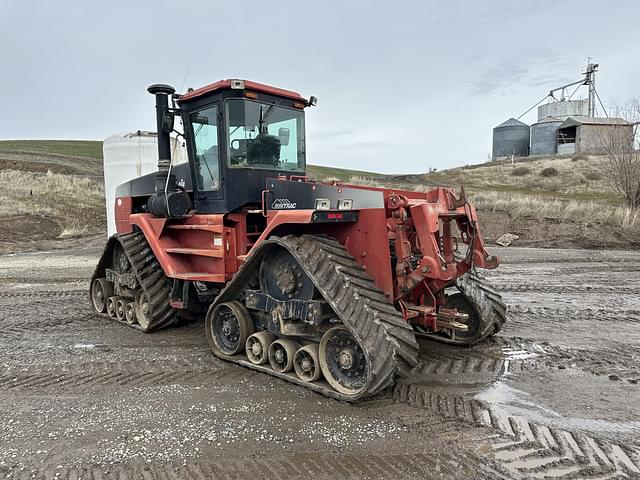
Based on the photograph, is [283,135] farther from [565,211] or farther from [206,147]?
[565,211]

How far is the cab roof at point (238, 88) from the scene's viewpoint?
215 inches

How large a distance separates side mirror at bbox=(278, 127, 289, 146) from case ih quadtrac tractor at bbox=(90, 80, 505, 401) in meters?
0.02

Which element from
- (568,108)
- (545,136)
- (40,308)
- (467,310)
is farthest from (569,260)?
(568,108)

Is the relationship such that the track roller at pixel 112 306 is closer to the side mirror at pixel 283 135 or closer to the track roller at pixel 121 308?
the track roller at pixel 121 308

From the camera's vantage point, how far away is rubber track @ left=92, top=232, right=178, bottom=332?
6.79 meters

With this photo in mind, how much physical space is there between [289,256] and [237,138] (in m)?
1.61

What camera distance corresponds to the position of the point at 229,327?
5578mm

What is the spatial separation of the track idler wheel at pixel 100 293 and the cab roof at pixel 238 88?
337cm

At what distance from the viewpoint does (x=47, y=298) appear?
9078mm

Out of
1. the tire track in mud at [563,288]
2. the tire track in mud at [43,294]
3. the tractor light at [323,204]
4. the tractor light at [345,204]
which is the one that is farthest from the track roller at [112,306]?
the tire track in mud at [563,288]

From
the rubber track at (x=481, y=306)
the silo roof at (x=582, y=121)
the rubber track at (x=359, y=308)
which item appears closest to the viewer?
the rubber track at (x=359, y=308)

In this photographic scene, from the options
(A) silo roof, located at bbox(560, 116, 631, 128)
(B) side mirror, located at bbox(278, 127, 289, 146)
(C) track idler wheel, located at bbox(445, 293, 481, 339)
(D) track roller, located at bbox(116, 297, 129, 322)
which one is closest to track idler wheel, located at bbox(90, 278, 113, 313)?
(D) track roller, located at bbox(116, 297, 129, 322)

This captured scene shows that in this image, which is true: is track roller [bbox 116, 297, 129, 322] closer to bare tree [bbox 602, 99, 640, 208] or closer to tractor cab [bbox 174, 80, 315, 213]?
tractor cab [bbox 174, 80, 315, 213]

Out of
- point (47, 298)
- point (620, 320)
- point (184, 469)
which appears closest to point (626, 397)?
point (620, 320)
